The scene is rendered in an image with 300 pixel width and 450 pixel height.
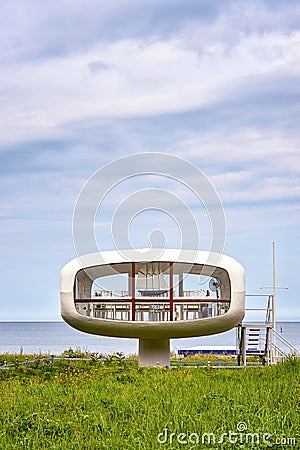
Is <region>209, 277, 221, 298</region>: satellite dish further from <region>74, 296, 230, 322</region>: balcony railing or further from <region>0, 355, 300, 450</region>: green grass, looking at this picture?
<region>0, 355, 300, 450</region>: green grass

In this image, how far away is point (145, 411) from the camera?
30.2 feet

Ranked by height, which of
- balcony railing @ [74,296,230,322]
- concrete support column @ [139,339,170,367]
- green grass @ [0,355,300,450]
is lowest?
green grass @ [0,355,300,450]

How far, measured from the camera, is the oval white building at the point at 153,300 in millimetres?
18188

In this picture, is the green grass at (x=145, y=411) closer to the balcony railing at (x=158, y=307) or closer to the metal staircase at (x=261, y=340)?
the balcony railing at (x=158, y=307)

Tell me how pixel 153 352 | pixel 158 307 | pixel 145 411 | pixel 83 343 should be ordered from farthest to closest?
pixel 83 343, pixel 153 352, pixel 158 307, pixel 145 411

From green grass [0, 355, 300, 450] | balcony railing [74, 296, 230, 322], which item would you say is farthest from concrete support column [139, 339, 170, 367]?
green grass [0, 355, 300, 450]

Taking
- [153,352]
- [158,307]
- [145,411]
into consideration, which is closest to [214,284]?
[158,307]

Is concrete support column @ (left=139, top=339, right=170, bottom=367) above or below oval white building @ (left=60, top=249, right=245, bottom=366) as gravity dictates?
below

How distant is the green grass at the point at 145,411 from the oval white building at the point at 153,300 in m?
5.01

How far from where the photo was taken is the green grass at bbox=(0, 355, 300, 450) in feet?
25.7

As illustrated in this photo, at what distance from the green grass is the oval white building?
16.4ft

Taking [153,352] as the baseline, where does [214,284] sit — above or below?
above

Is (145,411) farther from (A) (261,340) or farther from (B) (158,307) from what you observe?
(A) (261,340)

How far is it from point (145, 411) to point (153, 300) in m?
9.24
